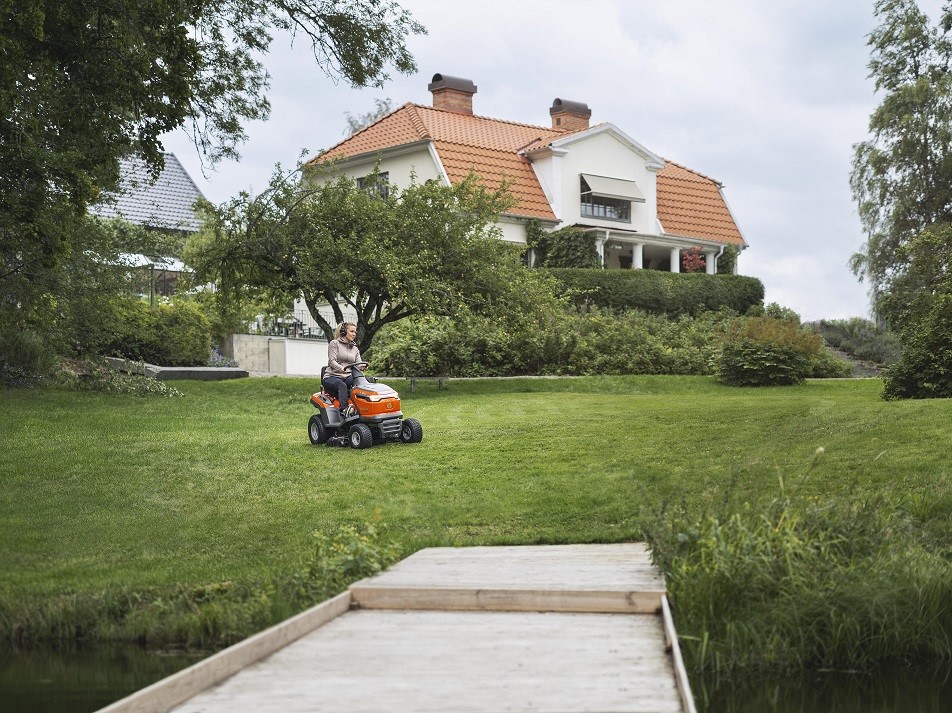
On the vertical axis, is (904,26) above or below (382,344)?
above

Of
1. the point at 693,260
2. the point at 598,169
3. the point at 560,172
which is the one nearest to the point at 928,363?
the point at 560,172

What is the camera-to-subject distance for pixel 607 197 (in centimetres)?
4253

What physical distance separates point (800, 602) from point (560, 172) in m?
34.6

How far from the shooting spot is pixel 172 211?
44.6 m

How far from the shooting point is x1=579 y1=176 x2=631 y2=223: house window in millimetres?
42000

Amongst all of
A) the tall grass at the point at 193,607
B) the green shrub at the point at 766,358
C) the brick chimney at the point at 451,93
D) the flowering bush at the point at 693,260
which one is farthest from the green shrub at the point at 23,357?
the flowering bush at the point at 693,260

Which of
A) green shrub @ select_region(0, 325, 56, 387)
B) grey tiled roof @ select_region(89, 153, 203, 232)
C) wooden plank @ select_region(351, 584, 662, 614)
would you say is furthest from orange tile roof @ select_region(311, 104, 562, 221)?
wooden plank @ select_region(351, 584, 662, 614)

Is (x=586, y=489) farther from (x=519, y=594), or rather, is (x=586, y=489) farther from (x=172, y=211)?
(x=172, y=211)

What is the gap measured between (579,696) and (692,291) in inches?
1281

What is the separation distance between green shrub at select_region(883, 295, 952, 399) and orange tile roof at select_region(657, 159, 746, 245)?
2484cm

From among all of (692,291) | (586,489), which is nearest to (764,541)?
(586,489)

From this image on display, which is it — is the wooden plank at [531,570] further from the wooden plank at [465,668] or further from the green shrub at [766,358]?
the green shrub at [766,358]

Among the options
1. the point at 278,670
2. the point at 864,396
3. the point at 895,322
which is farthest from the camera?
the point at 895,322

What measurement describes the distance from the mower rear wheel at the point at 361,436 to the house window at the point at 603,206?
26.2m
